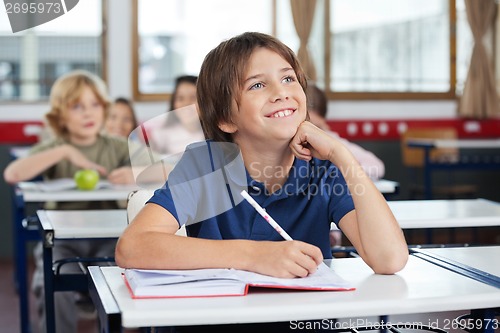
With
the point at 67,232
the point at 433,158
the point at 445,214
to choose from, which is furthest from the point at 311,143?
the point at 433,158

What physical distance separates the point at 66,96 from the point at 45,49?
2.42 meters

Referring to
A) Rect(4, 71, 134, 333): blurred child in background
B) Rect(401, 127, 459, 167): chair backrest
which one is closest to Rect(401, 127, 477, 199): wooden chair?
Rect(401, 127, 459, 167): chair backrest

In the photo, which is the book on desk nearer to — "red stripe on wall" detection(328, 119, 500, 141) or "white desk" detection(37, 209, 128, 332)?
"white desk" detection(37, 209, 128, 332)

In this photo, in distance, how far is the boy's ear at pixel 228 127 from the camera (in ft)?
6.09

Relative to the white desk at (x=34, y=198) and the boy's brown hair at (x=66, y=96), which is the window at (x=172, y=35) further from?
the white desk at (x=34, y=198)

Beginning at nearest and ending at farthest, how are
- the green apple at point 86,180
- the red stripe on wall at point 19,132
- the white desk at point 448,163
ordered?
the green apple at point 86,180 → the red stripe on wall at point 19,132 → the white desk at point 448,163

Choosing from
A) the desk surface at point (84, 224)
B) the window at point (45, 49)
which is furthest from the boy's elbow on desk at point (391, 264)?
the window at point (45, 49)

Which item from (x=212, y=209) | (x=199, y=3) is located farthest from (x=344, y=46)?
(x=212, y=209)

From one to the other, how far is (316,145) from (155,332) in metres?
0.58

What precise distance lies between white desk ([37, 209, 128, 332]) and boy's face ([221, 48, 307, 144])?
2.19 feet

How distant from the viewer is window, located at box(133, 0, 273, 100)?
6.19m

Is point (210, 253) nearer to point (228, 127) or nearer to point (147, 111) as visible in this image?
point (228, 127)

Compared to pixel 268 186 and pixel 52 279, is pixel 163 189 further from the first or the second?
pixel 52 279

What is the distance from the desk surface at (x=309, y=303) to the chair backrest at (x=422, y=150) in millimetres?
4963
